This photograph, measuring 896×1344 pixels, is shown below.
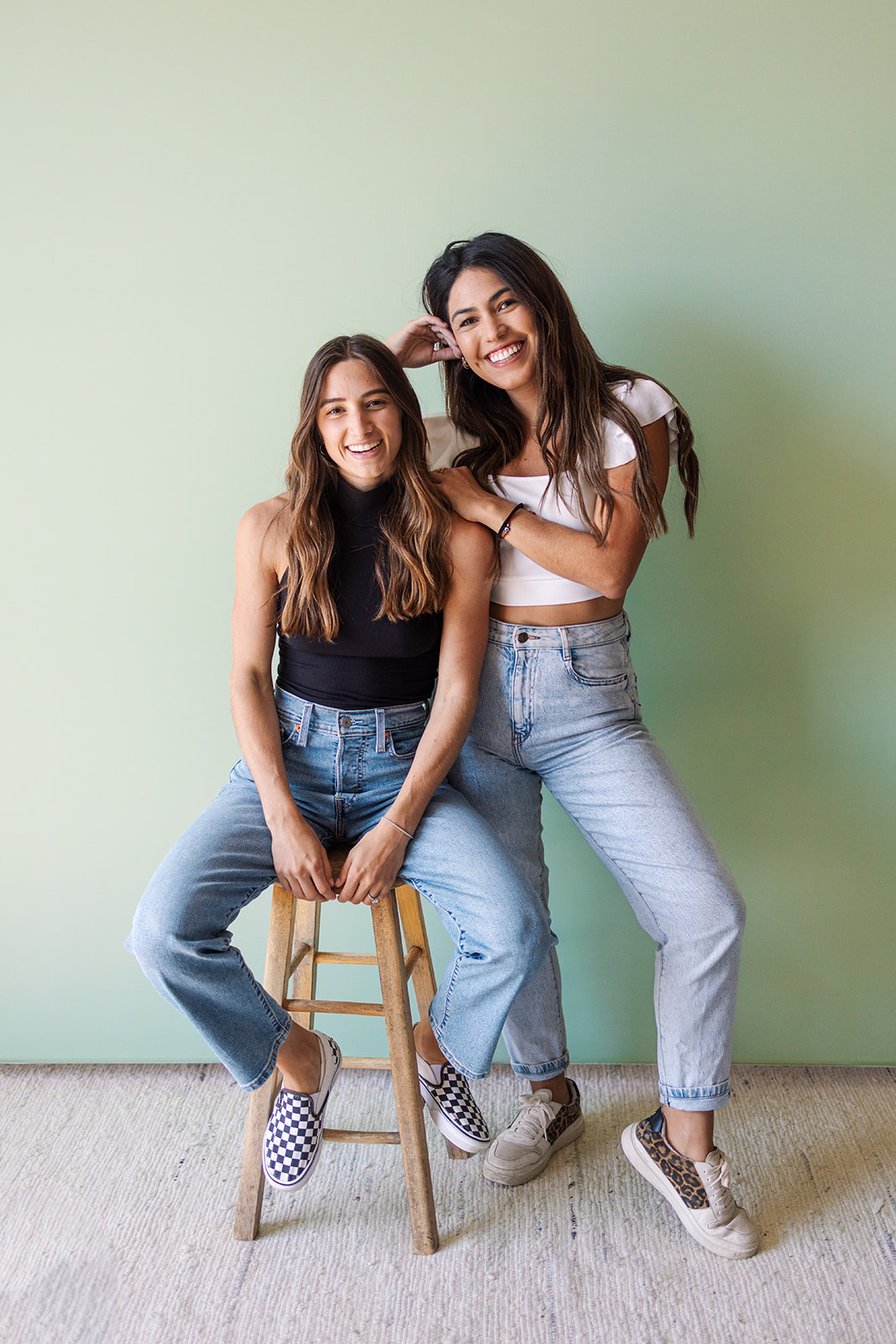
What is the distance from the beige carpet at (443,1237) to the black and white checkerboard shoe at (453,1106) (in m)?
0.14

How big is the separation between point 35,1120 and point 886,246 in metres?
2.37

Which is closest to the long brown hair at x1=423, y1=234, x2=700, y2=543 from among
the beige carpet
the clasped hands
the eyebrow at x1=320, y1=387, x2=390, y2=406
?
the eyebrow at x1=320, y1=387, x2=390, y2=406

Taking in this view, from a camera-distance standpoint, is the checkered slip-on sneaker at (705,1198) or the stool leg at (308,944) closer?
the checkered slip-on sneaker at (705,1198)

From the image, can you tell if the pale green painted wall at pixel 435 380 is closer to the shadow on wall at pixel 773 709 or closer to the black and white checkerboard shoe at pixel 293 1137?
the shadow on wall at pixel 773 709

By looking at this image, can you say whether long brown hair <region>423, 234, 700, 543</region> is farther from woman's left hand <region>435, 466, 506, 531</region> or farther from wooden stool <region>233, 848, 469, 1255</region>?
wooden stool <region>233, 848, 469, 1255</region>

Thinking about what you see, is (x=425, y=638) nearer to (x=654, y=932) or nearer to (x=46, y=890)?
(x=654, y=932)

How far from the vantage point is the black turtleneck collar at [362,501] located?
1624 mm

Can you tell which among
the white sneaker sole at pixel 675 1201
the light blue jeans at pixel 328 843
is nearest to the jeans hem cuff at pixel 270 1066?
the light blue jeans at pixel 328 843

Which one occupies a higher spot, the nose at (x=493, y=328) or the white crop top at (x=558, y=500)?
the nose at (x=493, y=328)

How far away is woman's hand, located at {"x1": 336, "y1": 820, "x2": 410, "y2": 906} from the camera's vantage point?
4.83ft

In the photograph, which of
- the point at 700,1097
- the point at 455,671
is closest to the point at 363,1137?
the point at 700,1097

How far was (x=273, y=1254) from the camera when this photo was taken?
1534mm

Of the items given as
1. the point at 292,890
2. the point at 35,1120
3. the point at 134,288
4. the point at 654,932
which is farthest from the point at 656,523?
the point at 35,1120

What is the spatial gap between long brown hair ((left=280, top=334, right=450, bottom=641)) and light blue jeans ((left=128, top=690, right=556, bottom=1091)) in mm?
174
